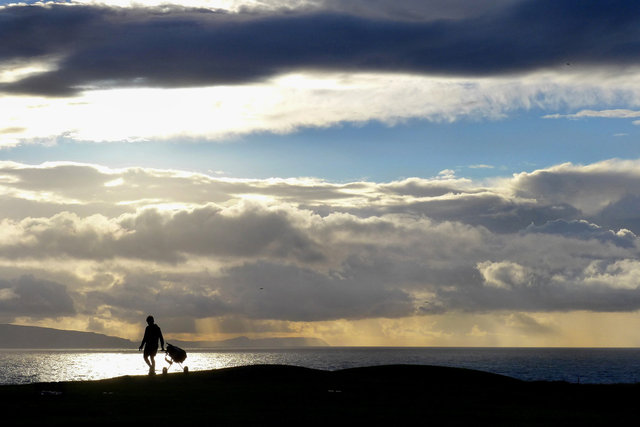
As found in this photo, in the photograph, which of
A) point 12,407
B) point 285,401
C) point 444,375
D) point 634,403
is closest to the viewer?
point 12,407

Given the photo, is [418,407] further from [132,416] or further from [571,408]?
[132,416]

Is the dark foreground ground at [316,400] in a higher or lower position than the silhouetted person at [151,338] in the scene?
lower

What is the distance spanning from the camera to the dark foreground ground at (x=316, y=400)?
78.0 feet

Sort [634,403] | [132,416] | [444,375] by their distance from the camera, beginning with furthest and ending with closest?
[444,375], [634,403], [132,416]

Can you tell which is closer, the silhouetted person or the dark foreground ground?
the dark foreground ground

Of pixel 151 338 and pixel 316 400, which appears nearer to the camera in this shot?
pixel 316 400

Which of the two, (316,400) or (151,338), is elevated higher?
(151,338)

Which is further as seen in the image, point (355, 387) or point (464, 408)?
point (355, 387)

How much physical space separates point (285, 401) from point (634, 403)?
13717 mm

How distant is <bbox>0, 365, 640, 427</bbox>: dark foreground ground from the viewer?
78.0ft

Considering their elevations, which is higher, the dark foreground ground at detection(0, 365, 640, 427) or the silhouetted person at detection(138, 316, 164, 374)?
the silhouetted person at detection(138, 316, 164, 374)

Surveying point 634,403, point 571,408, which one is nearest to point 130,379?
point 571,408

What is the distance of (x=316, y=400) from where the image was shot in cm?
2945

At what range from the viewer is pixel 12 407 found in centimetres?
2652
